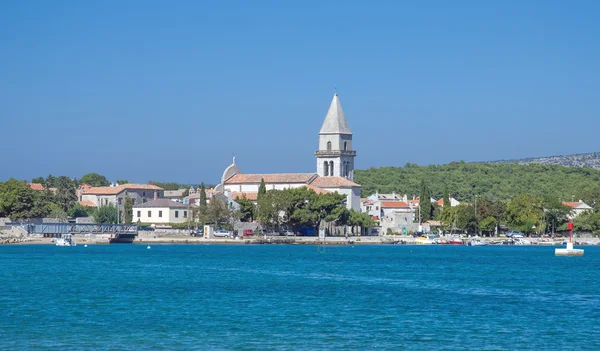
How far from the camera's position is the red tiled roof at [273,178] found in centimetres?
9819

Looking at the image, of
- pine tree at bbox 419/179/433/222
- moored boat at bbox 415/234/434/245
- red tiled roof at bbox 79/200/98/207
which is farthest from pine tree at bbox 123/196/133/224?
moored boat at bbox 415/234/434/245

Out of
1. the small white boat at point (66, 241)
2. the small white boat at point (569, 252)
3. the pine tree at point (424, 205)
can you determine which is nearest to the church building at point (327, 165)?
the pine tree at point (424, 205)

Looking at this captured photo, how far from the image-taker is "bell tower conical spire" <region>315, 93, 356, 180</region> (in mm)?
99562

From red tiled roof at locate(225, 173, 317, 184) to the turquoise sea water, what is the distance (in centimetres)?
4022

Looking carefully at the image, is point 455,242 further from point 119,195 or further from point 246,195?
point 119,195

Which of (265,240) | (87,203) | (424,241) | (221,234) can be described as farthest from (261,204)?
(87,203)

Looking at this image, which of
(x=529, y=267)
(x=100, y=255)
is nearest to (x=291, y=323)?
(x=529, y=267)

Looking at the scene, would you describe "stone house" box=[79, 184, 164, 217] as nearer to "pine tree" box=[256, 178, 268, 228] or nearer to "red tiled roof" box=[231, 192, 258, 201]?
"red tiled roof" box=[231, 192, 258, 201]

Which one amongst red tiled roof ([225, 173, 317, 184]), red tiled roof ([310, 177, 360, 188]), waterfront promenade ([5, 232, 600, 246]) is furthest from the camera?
red tiled roof ([225, 173, 317, 184])

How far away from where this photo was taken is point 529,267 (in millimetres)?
54969

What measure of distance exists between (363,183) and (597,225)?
6129cm

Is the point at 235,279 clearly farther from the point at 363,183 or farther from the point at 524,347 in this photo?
the point at 363,183

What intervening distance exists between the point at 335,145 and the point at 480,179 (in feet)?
205

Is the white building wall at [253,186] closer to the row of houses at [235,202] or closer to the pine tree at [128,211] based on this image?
the row of houses at [235,202]
